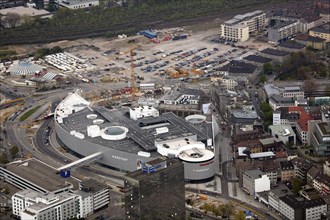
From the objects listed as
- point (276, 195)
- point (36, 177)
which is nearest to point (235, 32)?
point (36, 177)

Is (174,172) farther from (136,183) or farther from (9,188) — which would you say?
(9,188)

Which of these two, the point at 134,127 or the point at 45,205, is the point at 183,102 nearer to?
the point at 134,127

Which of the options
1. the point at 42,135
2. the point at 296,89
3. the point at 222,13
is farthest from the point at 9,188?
the point at 222,13

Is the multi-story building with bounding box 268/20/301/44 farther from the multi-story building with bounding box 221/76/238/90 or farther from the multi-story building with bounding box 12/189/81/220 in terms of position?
the multi-story building with bounding box 12/189/81/220

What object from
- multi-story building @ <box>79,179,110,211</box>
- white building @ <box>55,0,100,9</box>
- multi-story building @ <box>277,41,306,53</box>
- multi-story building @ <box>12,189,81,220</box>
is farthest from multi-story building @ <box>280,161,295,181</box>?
white building @ <box>55,0,100,9</box>

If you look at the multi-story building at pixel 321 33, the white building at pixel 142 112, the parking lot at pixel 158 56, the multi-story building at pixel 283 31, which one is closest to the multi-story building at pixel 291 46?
the multi-story building at pixel 283 31

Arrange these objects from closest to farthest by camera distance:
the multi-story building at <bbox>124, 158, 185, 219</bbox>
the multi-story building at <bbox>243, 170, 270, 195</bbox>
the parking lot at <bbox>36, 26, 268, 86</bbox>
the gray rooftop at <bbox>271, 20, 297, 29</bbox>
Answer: the multi-story building at <bbox>124, 158, 185, 219</bbox>, the multi-story building at <bbox>243, 170, 270, 195</bbox>, the parking lot at <bbox>36, 26, 268, 86</bbox>, the gray rooftop at <bbox>271, 20, 297, 29</bbox>
